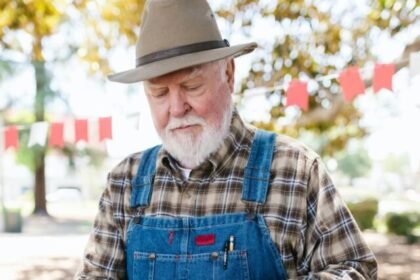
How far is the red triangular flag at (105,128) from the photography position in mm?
5531

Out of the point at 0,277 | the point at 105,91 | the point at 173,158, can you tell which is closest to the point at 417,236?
the point at 105,91

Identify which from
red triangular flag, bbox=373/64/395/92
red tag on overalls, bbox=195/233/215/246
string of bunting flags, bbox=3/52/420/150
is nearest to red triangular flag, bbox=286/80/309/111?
string of bunting flags, bbox=3/52/420/150

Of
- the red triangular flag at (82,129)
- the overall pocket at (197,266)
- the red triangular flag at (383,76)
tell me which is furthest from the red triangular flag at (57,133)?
the overall pocket at (197,266)

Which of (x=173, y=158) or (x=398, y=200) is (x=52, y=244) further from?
(x=398, y=200)

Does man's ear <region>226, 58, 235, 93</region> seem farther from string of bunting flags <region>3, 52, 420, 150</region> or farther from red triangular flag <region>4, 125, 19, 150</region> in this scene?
red triangular flag <region>4, 125, 19, 150</region>

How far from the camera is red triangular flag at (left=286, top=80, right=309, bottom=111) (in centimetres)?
502

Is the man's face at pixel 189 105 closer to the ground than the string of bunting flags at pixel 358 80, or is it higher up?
closer to the ground

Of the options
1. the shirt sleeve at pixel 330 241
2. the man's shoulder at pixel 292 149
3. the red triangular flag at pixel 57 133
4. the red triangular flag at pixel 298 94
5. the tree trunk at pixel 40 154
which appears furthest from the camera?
the tree trunk at pixel 40 154

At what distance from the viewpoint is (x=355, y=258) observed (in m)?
1.60

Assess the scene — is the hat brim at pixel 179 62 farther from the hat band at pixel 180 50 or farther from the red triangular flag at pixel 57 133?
the red triangular flag at pixel 57 133

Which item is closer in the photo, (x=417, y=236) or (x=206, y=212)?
(x=206, y=212)

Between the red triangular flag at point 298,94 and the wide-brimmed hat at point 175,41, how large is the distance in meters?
3.30

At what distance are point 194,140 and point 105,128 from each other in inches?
155

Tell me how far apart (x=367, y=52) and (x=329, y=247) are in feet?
20.1
